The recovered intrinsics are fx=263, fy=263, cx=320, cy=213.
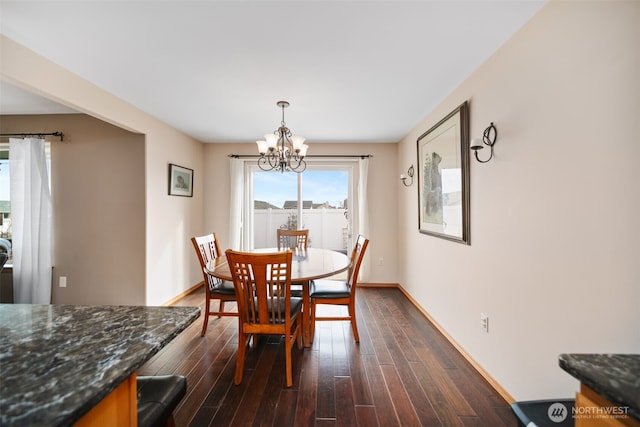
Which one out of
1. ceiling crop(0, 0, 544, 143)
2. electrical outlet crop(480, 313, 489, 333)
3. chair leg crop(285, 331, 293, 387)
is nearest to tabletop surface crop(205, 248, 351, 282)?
chair leg crop(285, 331, 293, 387)

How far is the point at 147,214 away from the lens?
3076 mm

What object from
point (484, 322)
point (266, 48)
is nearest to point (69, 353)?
point (266, 48)

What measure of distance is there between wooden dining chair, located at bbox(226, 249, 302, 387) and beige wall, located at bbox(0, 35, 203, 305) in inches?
72.1

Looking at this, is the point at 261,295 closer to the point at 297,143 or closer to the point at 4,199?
the point at 297,143

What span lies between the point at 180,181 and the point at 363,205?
108 inches

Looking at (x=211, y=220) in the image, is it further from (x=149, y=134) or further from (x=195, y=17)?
(x=195, y=17)

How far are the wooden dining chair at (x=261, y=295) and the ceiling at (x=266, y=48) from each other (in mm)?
1417

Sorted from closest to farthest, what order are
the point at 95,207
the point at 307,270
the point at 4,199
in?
the point at 307,270, the point at 95,207, the point at 4,199

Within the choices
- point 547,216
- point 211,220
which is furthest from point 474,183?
point 211,220

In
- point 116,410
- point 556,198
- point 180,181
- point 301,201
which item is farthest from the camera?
point 301,201

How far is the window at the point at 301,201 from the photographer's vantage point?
4465mm

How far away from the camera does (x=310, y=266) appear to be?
2.35m

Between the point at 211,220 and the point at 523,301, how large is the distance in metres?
4.12

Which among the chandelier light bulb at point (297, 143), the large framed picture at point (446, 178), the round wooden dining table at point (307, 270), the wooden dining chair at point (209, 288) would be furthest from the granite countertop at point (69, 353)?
the large framed picture at point (446, 178)
